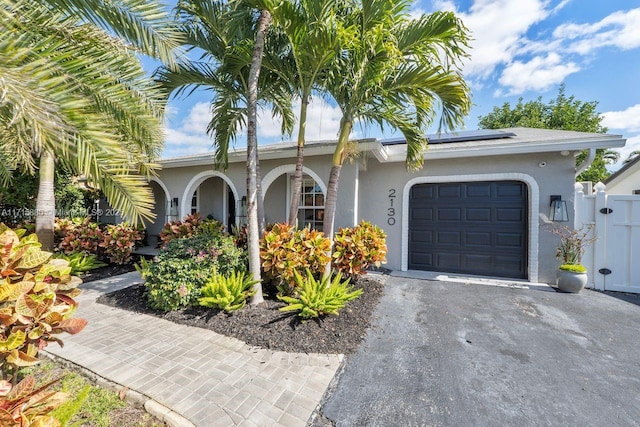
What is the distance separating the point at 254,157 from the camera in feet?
16.4

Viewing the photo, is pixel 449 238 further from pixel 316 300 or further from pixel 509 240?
pixel 316 300

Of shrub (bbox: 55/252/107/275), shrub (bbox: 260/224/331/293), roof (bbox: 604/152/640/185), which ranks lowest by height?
shrub (bbox: 55/252/107/275)

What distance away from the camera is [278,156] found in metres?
7.97

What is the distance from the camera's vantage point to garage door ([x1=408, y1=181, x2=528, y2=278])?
6992mm

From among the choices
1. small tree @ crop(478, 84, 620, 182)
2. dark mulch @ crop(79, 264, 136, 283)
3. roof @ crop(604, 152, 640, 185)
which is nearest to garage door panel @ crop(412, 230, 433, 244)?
dark mulch @ crop(79, 264, 136, 283)

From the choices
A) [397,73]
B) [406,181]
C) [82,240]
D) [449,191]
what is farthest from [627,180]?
[82,240]

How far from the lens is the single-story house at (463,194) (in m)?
6.50

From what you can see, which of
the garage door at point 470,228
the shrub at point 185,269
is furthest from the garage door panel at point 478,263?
the shrub at point 185,269

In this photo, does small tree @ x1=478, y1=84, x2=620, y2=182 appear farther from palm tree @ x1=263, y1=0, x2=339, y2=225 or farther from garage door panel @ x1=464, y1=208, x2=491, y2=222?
palm tree @ x1=263, y1=0, x2=339, y2=225

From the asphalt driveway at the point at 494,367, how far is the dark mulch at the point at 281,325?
0.29 meters

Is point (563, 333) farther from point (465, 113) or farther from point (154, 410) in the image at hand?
point (154, 410)

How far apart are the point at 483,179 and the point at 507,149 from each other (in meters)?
0.91

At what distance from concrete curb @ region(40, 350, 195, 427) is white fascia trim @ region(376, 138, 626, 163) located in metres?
6.86

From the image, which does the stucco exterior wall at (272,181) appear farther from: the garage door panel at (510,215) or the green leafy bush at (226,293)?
the garage door panel at (510,215)
